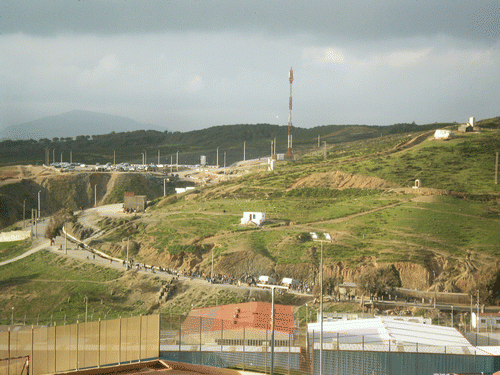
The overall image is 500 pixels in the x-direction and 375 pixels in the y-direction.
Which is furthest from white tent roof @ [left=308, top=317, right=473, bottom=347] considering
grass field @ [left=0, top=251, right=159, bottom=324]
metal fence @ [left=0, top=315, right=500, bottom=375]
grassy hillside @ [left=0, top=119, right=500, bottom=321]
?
grass field @ [left=0, top=251, right=159, bottom=324]

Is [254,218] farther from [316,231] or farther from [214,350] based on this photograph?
[214,350]

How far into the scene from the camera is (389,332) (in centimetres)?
3600

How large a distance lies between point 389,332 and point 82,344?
849 inches

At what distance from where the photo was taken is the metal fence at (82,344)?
19.0 meters

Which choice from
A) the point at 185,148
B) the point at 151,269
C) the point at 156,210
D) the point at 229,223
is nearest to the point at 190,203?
the point at 156,210

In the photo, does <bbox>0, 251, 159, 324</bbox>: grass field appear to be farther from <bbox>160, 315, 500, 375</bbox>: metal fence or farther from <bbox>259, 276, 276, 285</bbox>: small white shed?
<bbox>160, 315, 500, 375</bbox>: metal fence

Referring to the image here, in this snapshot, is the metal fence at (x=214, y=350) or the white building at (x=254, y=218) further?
the white building at (x=254, y=218)

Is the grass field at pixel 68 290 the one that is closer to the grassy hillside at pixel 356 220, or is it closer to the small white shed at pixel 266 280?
the grassy hillside at pixel 356 220

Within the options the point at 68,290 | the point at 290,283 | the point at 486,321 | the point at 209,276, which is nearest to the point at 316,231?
the point at 290,283

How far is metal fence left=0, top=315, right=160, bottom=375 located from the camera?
19.0m

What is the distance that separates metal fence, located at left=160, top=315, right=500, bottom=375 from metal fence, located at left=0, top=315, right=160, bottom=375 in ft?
3.32

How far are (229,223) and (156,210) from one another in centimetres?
1671

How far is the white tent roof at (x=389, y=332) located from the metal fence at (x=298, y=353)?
53cm

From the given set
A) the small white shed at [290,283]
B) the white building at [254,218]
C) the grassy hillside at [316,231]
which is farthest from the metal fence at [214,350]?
the white building at [254,218]
